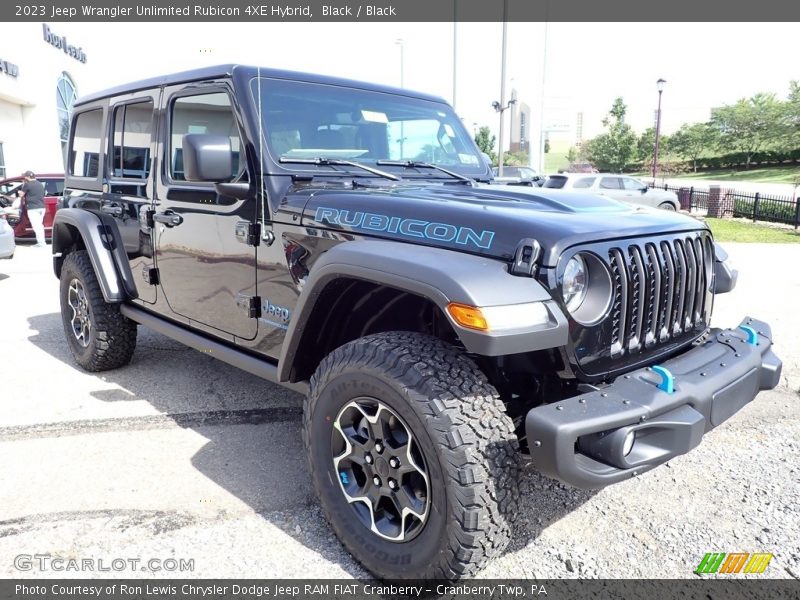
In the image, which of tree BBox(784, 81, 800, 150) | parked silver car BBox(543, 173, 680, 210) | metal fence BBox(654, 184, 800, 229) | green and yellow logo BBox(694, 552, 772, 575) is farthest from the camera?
tree BBox(784, 81, 800, 150)

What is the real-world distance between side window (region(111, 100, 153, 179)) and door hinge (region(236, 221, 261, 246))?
1147mm

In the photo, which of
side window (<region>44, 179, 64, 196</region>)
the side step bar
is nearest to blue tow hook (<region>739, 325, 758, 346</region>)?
the side step bar

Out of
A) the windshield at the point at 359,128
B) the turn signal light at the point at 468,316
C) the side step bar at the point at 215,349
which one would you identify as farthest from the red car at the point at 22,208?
the turn signal light at the point at 468,316

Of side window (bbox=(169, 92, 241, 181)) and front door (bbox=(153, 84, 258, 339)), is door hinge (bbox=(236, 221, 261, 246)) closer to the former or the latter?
front door (bbox=(153, 84, 258, 339))

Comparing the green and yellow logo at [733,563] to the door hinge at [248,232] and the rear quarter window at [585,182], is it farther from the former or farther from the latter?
the rear quarter window at [585,182]

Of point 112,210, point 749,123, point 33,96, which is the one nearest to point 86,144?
point 112,210

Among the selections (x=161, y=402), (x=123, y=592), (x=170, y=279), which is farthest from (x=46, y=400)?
(x=123, y=592)

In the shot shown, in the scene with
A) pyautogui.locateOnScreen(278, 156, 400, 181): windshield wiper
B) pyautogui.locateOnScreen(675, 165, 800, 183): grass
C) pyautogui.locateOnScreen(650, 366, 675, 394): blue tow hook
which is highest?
pyautogui.locateOnScreen(675, 165, 800, 183): grass

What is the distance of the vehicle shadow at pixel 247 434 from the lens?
2791 mm

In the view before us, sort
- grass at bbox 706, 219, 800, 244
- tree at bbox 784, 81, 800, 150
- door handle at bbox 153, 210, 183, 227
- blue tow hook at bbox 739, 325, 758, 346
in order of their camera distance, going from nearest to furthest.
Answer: blue tow hook at bbox 739, 325, 758, 346, door handle at bbox 153, 210, 183, 227, grass at bbox 706, 219, 800, 244, tree at bbox 784, 81, 800, 150

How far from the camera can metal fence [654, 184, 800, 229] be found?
1673cm

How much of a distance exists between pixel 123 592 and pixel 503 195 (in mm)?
2259

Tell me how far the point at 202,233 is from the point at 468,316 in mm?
1959

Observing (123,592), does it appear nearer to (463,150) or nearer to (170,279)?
(170,279)
